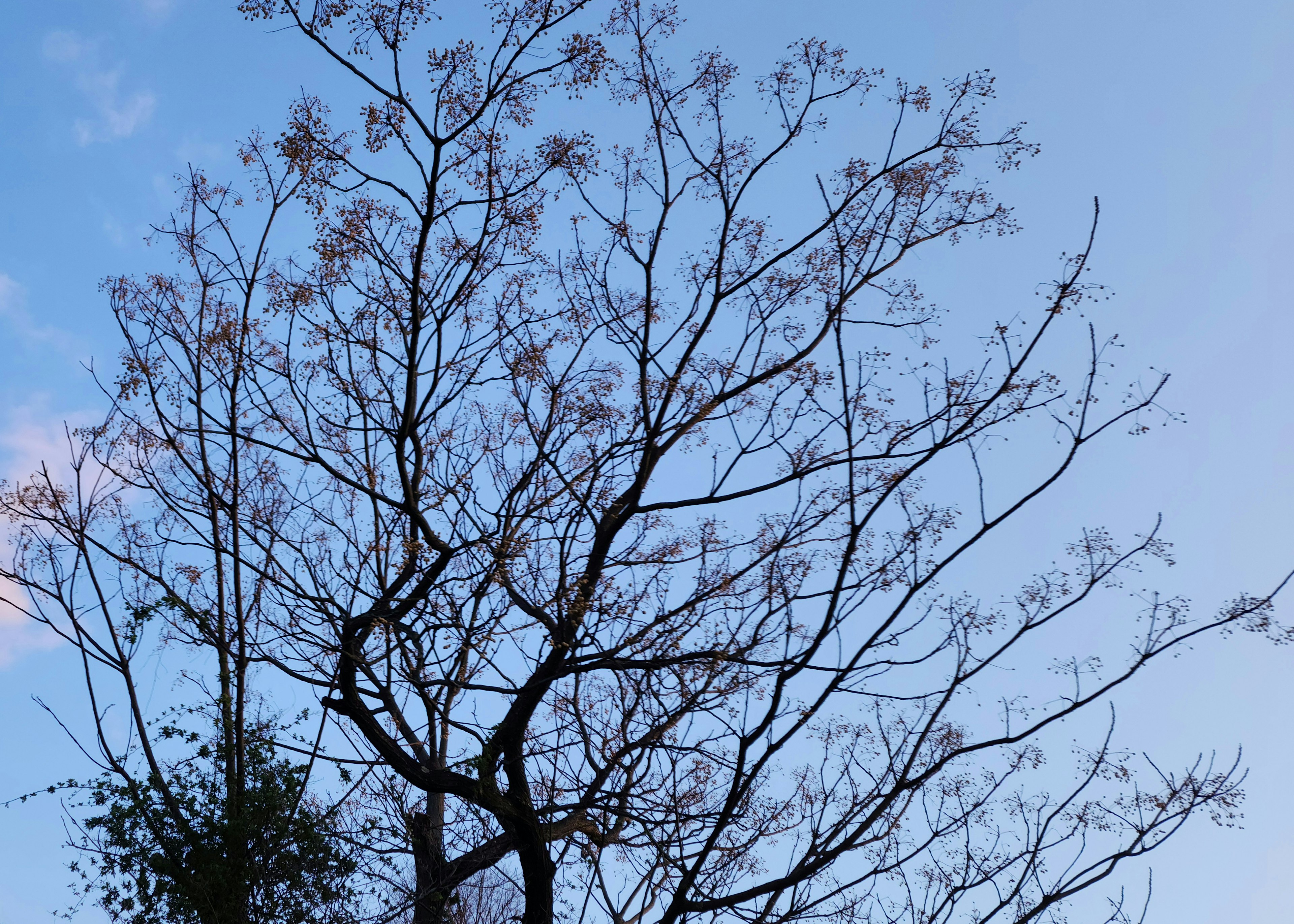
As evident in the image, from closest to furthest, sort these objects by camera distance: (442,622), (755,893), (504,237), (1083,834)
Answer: (755,893) → (1083,834) → (442,622) → (504,237)

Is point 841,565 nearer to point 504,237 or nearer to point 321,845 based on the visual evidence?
point 504,237

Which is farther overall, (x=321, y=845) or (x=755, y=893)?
(x=321, y=845)

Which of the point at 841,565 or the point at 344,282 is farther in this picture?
the point at 344,282

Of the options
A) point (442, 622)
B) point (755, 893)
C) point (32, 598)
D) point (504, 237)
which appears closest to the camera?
point (755, 893)

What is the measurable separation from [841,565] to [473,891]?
7.82 meters

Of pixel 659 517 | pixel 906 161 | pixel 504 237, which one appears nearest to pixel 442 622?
pixel 659 517

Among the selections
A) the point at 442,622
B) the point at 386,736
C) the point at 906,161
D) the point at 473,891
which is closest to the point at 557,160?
the point at 906,161

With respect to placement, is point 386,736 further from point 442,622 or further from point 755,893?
point 755,893

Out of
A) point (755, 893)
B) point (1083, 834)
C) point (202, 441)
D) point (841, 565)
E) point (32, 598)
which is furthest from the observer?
point (202, 441)

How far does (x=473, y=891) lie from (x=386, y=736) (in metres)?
3.37

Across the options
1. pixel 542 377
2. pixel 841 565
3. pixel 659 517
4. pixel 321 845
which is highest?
pixel 542 377

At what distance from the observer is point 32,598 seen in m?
9.04

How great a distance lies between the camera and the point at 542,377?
8281 mm

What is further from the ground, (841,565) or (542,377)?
(542,377)
